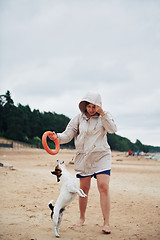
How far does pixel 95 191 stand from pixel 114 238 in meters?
4.03

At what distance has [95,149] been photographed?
145 inches

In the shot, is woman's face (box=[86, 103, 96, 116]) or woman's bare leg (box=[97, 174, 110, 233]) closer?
woman's bare leg (box=[97, 174, 110, 233])

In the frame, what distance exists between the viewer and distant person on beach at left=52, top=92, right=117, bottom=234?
142 inches

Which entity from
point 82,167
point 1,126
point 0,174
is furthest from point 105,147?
point 1,126

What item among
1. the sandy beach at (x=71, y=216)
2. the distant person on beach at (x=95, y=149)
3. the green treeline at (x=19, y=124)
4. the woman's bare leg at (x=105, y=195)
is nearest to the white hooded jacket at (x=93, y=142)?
the distant person on beach at (x=95, y=149)

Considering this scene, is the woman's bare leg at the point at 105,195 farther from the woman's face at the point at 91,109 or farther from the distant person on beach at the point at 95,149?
the woman's face at the point at 91,109

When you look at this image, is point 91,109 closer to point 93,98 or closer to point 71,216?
point 93,98

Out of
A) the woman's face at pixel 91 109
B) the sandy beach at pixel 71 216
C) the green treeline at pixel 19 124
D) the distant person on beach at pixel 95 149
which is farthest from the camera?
the green treeline at pixel 19 124

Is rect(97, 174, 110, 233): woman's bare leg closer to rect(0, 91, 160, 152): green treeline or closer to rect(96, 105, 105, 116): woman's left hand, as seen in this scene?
rect(96, 105, 105, 116): woman's left hand

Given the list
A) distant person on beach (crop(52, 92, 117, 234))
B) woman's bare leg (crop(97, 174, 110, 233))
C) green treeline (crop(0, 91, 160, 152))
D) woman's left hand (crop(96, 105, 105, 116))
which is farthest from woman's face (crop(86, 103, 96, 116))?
green treeline (crop(0, 91, 160, 152))

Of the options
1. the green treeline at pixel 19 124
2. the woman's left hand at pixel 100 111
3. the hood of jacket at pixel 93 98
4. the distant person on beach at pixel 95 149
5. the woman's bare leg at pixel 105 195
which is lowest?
the woman's bare leg at pixel 105 195

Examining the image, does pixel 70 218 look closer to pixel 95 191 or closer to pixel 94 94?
pixel 94 94

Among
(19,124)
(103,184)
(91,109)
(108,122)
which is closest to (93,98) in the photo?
(91,109)

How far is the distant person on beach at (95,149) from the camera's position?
11.9ft
